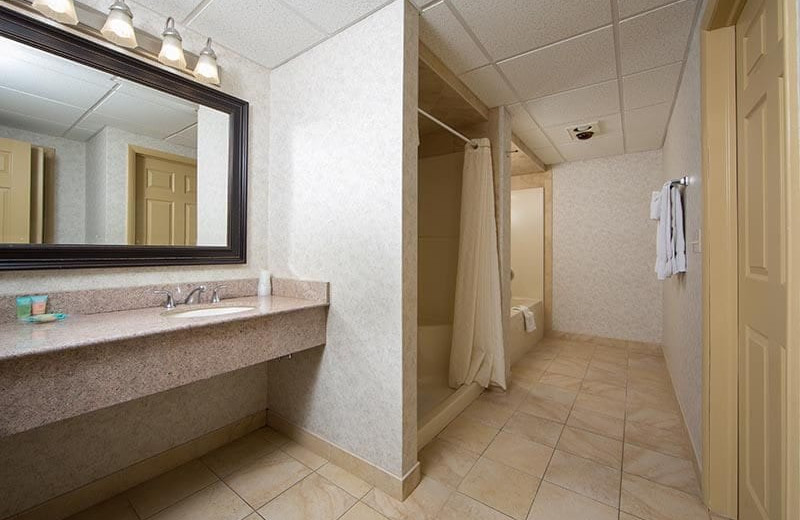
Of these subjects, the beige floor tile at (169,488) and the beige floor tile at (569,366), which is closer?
the beige floor tile at (169,488)

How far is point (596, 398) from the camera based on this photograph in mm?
2406

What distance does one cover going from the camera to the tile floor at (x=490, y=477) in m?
1.35

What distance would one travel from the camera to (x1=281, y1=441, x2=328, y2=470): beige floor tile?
5.42 ft

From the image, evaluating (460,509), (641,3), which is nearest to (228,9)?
(641,3)

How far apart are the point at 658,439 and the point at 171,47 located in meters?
3.37

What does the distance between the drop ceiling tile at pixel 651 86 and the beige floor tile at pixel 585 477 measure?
2.40m

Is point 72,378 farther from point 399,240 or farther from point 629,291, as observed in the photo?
point 629,291

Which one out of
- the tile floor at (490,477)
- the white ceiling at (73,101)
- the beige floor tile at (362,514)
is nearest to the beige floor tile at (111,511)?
the tile floor at (490,477)

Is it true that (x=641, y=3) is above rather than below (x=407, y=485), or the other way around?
above

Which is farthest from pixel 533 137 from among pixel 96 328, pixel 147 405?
pixel 147 405

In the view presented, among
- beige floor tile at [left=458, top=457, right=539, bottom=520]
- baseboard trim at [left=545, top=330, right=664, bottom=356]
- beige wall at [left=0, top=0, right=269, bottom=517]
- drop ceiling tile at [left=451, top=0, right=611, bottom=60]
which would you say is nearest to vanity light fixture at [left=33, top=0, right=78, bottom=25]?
beige wall at [left=0, top=0, right=269, bottom=517]

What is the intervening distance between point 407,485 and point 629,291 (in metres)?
3.52

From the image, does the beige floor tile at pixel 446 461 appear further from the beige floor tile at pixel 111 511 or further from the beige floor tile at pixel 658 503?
the beige floor tile at pixel 111 511

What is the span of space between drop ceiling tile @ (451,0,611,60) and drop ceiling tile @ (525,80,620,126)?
0.73 m
